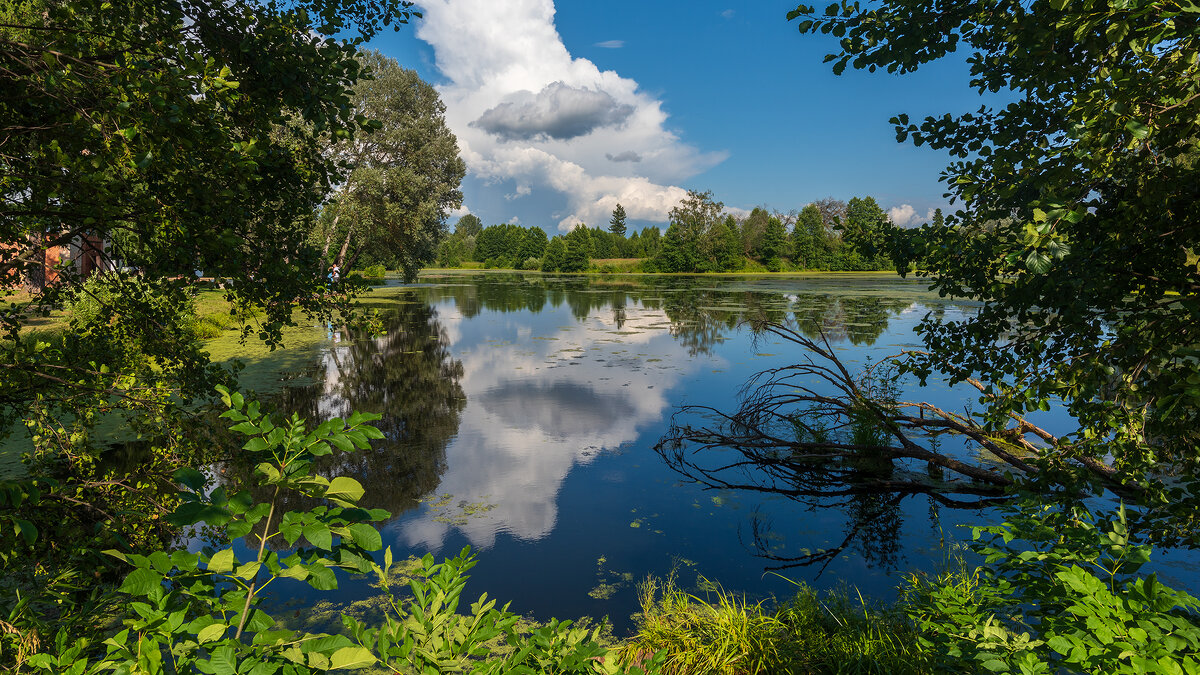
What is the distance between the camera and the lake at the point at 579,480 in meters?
5.11

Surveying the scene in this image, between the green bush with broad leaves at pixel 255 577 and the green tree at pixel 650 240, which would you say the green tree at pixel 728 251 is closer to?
the green tree at pixel 650 240

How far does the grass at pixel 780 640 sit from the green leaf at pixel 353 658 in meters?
2.67

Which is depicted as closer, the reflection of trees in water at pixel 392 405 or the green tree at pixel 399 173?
the reflection of trees in water at pixel 392 405

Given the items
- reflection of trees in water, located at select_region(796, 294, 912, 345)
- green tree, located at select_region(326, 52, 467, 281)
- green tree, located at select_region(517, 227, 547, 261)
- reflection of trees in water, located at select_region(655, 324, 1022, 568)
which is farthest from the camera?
green tree, located at select_region(517, 227, 547, 261)

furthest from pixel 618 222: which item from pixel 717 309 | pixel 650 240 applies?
pixel 717 309

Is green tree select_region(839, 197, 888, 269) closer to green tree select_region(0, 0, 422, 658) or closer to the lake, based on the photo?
the lake

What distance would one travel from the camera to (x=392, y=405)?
401 inches

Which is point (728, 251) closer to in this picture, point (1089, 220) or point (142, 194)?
point (1089, 220)

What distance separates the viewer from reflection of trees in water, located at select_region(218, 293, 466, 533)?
6.99m

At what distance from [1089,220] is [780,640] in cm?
325

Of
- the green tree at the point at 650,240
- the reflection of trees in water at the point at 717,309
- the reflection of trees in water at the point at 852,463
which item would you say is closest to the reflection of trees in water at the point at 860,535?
the reflection of trees in water at the point at 852,463

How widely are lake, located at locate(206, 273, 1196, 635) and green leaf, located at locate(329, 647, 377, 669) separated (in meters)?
3.51

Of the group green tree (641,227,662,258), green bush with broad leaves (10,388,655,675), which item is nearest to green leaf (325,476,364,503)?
green bush with broad leaves (10,388,655,675)

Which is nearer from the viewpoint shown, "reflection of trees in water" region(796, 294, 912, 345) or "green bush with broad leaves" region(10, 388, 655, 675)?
"green bush with broad leaves" region(10, 388, 655, 675)
